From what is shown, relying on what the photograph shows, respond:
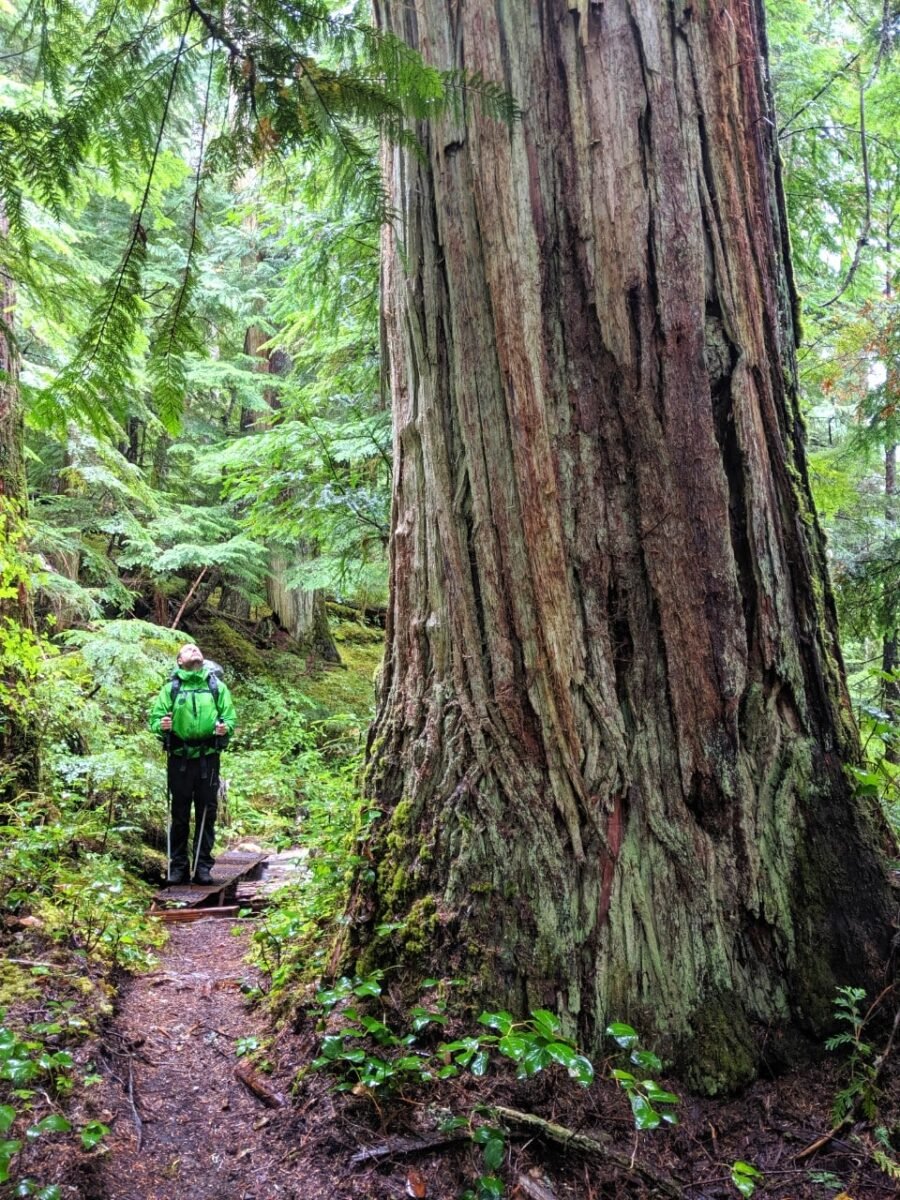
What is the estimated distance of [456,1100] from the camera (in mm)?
2248

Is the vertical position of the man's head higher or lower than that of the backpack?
higher

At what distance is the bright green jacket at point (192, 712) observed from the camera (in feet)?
18.1

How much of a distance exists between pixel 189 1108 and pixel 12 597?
3582 millimetres

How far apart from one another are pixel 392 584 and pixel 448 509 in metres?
0.47

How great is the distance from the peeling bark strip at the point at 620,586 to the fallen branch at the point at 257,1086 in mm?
577

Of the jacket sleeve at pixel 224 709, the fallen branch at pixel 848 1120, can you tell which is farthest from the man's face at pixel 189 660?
the fallen branch at pixel 848 1120

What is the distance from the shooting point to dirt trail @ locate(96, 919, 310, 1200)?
2.14 m

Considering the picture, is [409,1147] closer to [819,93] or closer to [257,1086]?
[257,1086]

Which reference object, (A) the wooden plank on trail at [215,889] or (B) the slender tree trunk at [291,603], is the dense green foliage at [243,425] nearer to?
(B) the slender tree trunk at [291,603]

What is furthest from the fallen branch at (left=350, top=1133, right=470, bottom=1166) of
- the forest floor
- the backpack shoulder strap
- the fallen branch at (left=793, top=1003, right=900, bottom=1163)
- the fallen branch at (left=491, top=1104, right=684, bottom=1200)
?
the backpack shoulder strap

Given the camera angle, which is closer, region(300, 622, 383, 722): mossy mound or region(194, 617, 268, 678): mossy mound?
region(300, 622, 383, 722): mossy mound

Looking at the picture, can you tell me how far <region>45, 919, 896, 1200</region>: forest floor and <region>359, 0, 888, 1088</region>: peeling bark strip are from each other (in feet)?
0.67

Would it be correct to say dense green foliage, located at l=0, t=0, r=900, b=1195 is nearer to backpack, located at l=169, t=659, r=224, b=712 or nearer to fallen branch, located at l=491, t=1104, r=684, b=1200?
fallen branch, located at l=491, t=1104, r=684, b=1200

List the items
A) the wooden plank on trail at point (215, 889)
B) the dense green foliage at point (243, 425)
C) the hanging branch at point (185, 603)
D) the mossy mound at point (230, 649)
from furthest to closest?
the mossy mound at point (230, 649)
the hanging branch at point (185, 603)
the wooden plank on trail at point (215, 889)
the dense green foliage at point (243, 425)
